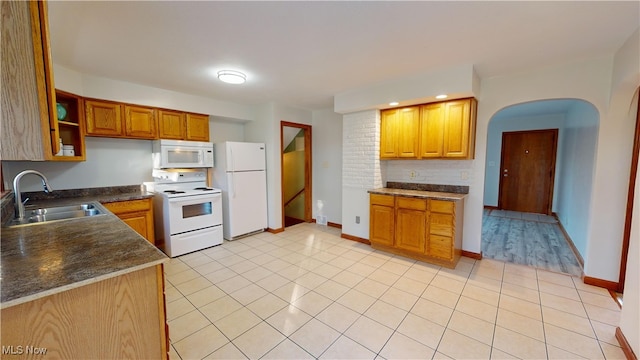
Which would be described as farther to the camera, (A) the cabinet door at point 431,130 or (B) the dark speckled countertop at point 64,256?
(A) the cabinet door at point 431,130

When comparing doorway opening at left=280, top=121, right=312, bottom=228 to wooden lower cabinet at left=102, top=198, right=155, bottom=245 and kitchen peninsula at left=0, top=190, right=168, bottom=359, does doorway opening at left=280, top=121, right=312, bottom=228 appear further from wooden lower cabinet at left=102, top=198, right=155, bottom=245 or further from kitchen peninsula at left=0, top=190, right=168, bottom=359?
kitchen peninsula at left=0, top=190, right=168, bottom=359

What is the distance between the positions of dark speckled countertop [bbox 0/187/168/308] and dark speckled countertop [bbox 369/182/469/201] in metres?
2.84

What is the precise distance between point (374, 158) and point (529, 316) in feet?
7.93

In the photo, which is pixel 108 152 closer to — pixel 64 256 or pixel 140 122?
pixel 140 122

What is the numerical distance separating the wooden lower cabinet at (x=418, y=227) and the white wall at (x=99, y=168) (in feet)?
11.4

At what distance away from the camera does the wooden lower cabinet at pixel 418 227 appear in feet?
9.91

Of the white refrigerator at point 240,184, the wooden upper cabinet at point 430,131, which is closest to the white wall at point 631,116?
the wooden upper cabinet at point 430,131

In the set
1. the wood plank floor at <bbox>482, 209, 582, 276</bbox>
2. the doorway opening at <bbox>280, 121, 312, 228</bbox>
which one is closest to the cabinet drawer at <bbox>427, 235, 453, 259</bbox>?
the wood plank floor at <bbox>482, 209, 582, 276</bbox>

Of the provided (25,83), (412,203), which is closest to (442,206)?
(412,203)

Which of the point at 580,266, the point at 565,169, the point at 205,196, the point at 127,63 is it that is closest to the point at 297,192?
the point at 205,196

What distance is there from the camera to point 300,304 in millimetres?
2326

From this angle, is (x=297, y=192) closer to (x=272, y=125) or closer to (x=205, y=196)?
(x=272, y=125)

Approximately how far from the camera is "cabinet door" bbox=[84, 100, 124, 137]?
10.1ft

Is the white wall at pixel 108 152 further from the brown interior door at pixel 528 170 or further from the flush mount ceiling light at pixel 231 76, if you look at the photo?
the brown interior door at pixel 528 170
